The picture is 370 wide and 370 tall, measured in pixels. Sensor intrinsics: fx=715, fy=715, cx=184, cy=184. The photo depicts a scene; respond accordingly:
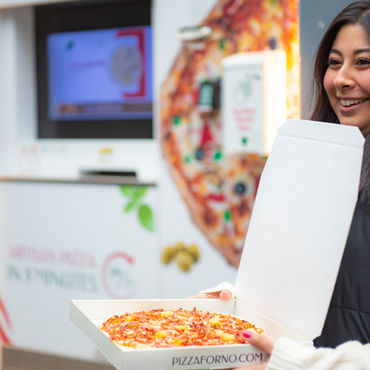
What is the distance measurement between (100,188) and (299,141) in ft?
8.76

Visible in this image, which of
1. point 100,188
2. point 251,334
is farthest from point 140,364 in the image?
point 100,188

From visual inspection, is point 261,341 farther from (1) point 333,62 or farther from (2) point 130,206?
(2) point 130,206

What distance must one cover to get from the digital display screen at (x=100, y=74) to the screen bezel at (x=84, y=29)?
4 cm

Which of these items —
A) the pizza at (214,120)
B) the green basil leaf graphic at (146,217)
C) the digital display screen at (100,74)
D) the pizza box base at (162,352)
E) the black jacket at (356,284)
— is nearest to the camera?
the pizza box base at (162,352)

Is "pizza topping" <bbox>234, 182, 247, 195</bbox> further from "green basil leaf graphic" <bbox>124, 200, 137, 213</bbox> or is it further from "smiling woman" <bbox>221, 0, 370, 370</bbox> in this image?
"smiling woman" <bbox>221, 0, 370, 370</bbox>

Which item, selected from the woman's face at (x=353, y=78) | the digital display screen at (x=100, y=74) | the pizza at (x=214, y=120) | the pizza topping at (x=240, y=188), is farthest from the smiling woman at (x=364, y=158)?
the digital display screen at (x=100, y=74)

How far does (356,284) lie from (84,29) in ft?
10.8

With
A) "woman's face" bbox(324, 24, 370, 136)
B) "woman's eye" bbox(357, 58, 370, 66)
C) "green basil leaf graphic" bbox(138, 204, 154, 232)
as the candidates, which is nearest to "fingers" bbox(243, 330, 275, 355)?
"woman's face" bbox(324, 24, 370, 136)

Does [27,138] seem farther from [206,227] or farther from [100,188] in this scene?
[206,227]

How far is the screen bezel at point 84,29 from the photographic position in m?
4.28

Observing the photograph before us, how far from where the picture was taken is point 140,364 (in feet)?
4.51

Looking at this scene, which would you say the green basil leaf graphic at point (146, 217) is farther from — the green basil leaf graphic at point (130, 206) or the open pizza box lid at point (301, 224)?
the open pizza box lid at point (301, 224)

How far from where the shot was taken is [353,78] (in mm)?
1616

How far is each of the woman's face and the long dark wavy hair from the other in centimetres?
2
